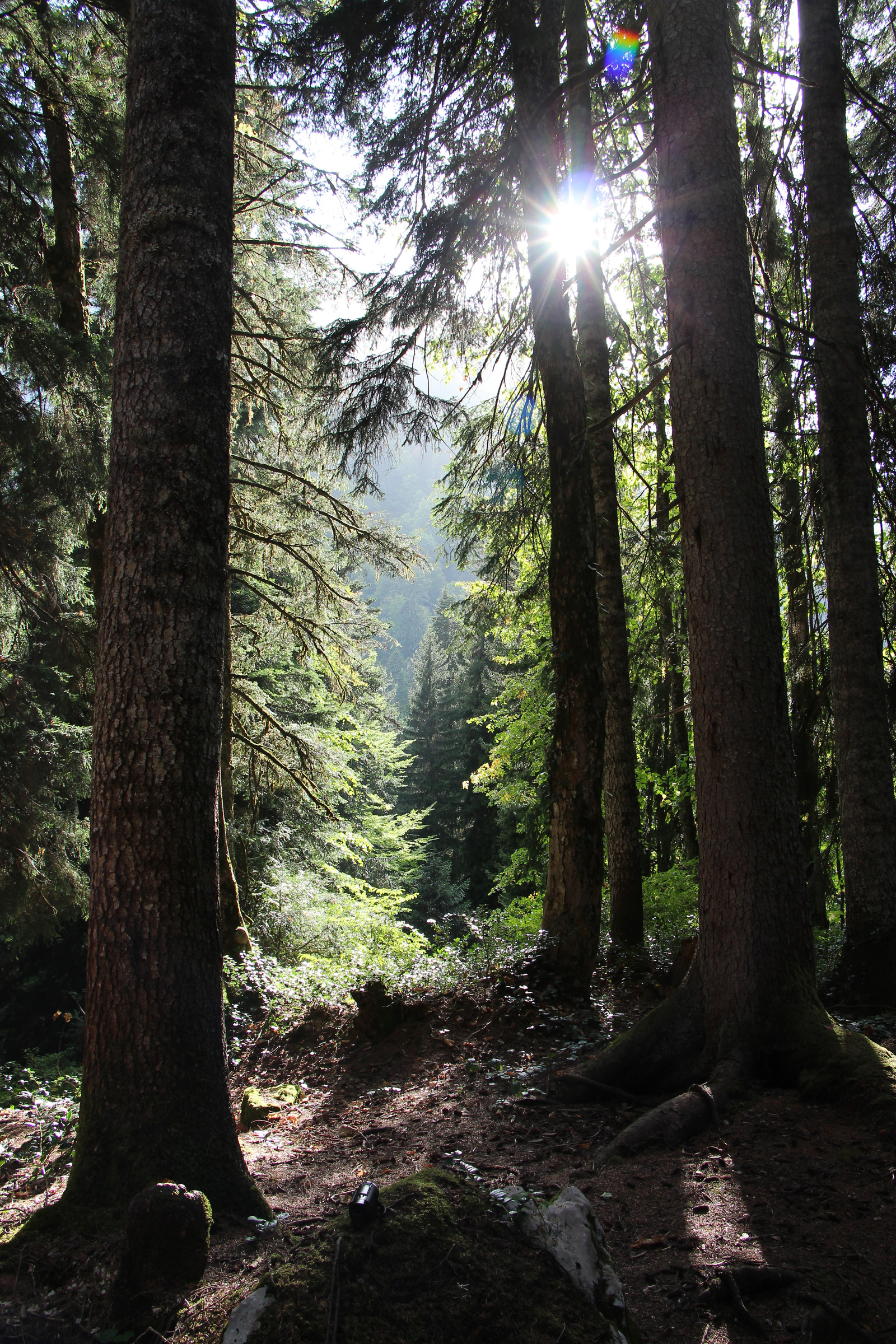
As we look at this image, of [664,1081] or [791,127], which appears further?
[791,127]

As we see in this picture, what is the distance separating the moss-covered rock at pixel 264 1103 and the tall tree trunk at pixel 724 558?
10.3ft

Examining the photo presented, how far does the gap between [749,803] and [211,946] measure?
2.68 meters

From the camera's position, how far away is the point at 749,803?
370cm

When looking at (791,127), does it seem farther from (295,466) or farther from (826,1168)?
(826,1168)

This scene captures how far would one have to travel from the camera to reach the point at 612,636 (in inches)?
319

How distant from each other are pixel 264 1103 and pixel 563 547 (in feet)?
16.4

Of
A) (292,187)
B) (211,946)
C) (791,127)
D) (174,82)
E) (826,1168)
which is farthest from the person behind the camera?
(292,187)

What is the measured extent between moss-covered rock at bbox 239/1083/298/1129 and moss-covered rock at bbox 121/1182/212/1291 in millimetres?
2971

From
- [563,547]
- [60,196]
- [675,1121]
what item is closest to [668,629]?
[563,547]

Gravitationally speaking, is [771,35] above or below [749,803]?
above

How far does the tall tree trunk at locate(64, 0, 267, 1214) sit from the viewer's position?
2727 mm

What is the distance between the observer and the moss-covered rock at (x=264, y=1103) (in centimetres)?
495

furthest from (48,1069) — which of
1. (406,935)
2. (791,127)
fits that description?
(791,127)

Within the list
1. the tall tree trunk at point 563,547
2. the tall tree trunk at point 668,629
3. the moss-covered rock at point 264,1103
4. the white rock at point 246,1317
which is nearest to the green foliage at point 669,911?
the tall tree trunk at point 668,629
